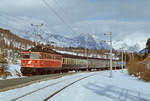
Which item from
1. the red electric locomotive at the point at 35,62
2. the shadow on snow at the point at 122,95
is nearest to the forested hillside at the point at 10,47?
the red electric locomotive at the point at 35,62

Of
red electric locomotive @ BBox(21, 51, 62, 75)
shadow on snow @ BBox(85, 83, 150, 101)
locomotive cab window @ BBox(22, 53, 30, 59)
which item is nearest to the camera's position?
shadow on snow @ BBox(85, 83, 150, 101)

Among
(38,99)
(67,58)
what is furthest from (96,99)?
(67,58)

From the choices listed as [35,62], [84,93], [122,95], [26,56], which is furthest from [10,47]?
[122,95]

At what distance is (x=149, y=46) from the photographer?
59375 mm

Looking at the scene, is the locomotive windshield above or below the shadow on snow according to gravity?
above

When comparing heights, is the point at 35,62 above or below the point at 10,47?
below

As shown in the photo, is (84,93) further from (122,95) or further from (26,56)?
(26,56)

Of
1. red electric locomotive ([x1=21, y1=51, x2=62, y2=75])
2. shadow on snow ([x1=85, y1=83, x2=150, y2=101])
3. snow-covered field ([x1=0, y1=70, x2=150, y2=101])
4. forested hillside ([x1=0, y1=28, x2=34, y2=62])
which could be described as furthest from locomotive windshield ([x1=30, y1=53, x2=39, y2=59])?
shadow on snow ([x1=85, y1=83, x2=150, y2=101])

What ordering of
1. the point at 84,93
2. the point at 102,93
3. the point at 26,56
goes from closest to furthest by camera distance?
the point at 84,93 < the point at 102,93 < the point at 26,56

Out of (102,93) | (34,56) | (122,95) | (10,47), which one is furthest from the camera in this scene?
(10,47)

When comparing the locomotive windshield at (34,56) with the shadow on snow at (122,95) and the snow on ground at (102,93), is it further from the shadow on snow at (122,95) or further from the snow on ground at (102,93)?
the shadow on snow at (122,95)

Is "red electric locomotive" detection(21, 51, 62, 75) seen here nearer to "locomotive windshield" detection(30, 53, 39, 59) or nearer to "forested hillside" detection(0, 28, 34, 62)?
"locomotive windshield" detection(30, 53, 39, 59)

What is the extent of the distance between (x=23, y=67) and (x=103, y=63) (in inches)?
1769

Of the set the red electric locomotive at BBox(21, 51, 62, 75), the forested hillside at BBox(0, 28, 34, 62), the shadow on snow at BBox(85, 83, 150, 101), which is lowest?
the shadow on snow at BBox(85, 83, 150, 101)
